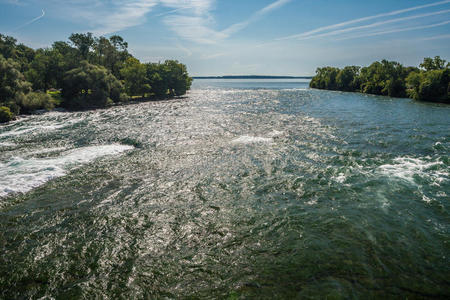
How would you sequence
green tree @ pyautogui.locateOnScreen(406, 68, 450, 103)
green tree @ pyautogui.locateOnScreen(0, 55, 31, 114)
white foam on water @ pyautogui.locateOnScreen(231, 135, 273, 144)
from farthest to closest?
green tree @ pyautogui.locateOnScreen(406, 68, 450, 103), green tree @ pyautogui.locateOnScreen(0, 55, 31, 114), white foam on water @ pyautogui.locateOnScreen(231, 135, 273, 144)

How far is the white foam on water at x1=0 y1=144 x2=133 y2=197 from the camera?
17.5 meters

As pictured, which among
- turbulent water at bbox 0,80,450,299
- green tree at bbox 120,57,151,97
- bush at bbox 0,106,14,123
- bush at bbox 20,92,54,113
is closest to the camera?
turbulent water at bbox 0,80,450,299

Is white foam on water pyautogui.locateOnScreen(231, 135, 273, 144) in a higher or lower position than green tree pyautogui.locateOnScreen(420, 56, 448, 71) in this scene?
lower

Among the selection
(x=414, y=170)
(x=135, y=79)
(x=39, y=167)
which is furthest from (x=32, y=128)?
(x=135, y=79)

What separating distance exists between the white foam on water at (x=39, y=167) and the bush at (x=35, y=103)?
45.7m

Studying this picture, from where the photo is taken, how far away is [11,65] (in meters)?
58.1

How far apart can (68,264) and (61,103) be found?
258 ft

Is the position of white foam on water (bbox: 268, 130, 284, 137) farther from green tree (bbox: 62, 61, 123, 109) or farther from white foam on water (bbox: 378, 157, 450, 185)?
green tree (bbox: 62, 61, 123, 109)

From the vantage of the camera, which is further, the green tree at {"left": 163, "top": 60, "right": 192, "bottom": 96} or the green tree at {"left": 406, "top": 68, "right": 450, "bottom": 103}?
the green tree at {"left": 163, "top": 60, "right": 192, "bottom": 96}

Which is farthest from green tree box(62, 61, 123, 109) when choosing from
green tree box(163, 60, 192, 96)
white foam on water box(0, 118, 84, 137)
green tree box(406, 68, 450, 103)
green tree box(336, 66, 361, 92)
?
green tree box(336, 66, 361, 92)

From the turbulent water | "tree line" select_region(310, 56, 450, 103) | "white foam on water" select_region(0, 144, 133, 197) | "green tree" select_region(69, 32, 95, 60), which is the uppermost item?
"green tree" select_region(69, 32, 95, 60)

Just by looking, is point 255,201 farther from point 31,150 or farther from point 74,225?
point 31,150

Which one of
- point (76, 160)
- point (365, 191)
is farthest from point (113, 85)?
point (365, 191)

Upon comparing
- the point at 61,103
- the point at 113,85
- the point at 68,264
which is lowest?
the point at 68,264
